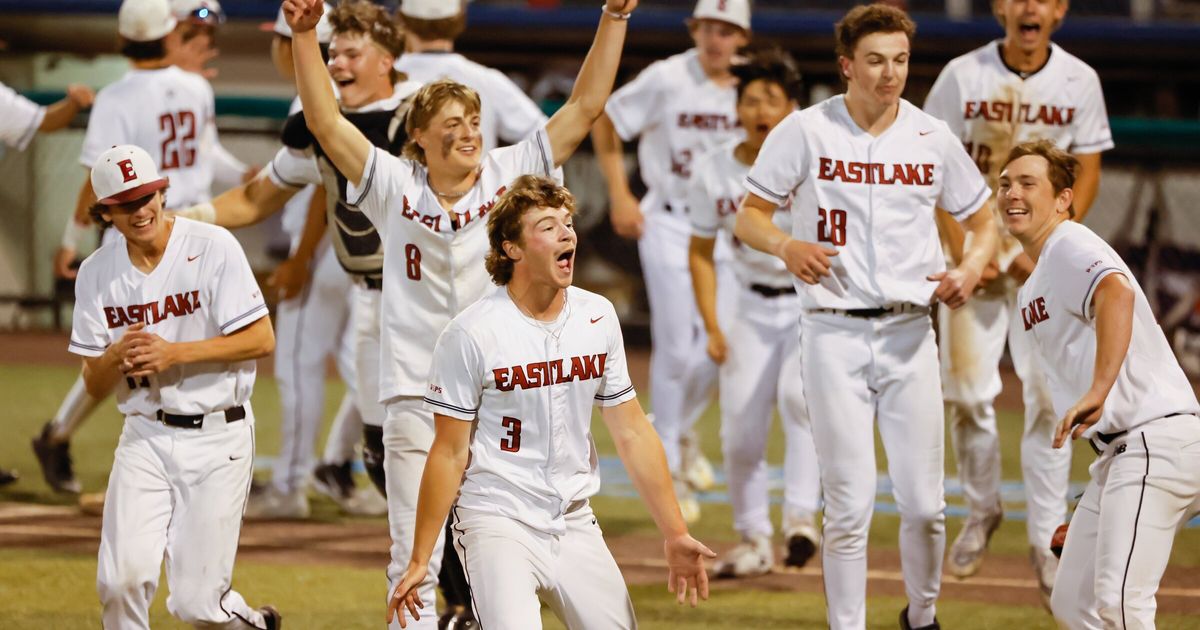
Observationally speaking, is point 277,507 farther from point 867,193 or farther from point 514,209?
point 514,209

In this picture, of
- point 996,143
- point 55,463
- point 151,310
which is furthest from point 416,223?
point 55,463

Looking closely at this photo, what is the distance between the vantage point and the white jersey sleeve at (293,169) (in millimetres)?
6035

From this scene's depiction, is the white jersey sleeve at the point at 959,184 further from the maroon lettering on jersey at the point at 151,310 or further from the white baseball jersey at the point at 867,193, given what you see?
the maroon lettering on jersey at the point at 151,310

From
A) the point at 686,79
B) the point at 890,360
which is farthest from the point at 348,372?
the point at 890,360

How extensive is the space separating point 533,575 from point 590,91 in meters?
1.78

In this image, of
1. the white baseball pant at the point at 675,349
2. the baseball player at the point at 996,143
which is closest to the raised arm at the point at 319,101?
the baseball player at the point at 996,143

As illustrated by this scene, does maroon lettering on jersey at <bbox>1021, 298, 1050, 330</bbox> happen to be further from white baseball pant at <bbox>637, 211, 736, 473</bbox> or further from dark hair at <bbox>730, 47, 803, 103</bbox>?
white baseball pant at <bbox>637, 211, 736, 473</bbox>

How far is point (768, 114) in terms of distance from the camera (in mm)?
6906

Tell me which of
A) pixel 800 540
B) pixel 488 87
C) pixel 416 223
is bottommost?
pixel 800 540

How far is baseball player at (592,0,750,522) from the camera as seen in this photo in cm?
830

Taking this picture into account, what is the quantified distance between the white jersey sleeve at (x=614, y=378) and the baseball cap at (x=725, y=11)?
3838mm

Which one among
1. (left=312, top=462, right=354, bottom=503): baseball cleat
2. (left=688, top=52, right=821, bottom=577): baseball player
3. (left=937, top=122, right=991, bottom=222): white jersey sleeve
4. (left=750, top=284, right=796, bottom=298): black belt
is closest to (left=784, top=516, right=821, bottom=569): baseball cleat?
(left=688, top=52, right=821, bottom=577): baseball player

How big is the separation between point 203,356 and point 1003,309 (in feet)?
11.4

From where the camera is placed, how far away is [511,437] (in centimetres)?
462
